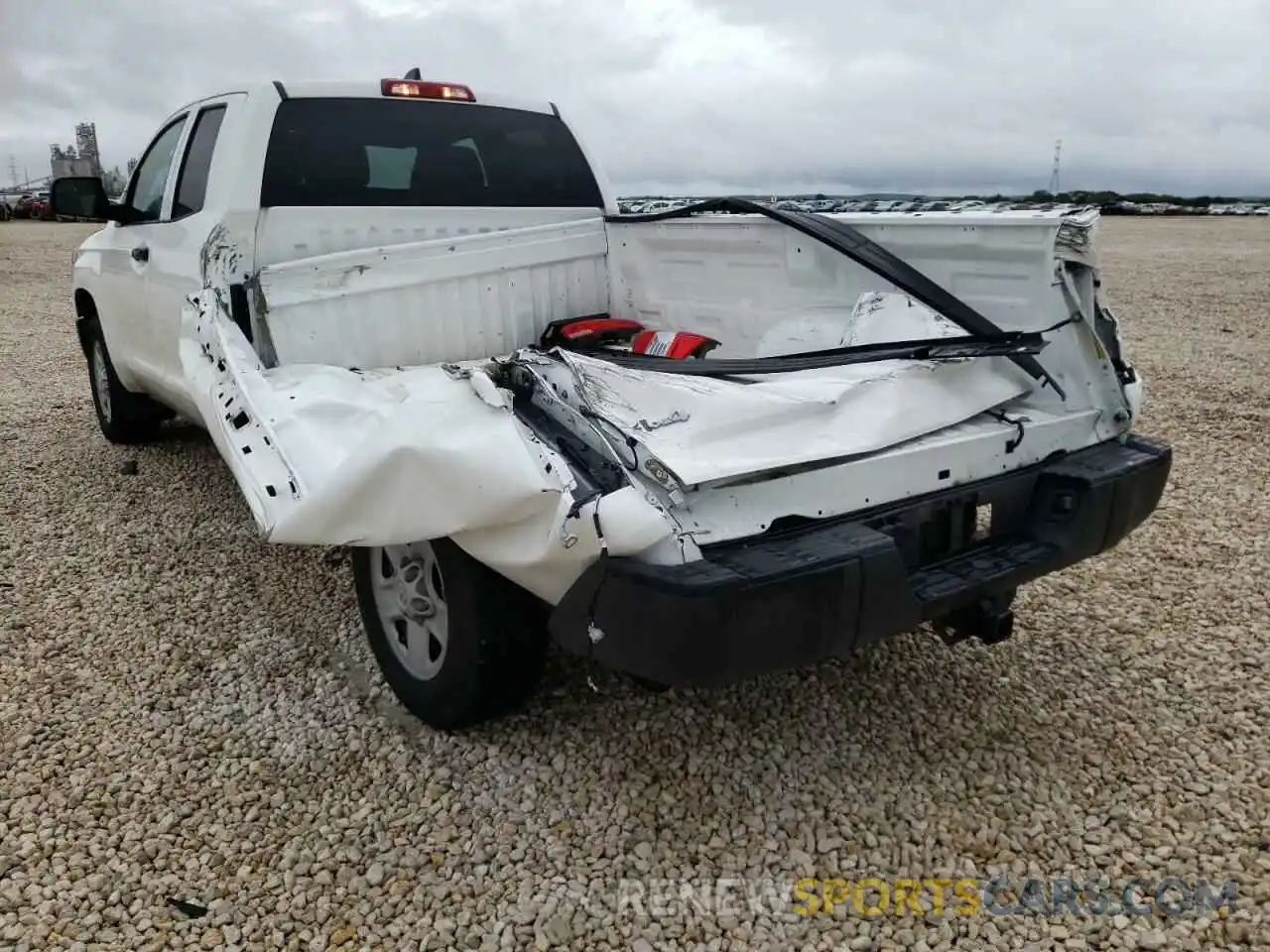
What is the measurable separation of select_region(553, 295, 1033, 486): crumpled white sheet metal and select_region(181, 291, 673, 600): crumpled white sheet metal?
0.26 m

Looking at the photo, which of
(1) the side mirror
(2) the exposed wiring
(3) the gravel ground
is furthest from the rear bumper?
(1) the side mirror

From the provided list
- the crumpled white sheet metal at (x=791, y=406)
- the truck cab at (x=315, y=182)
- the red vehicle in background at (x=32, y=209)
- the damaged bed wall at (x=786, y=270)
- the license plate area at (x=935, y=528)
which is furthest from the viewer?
the red vehicle in background at (x=32, y=209)

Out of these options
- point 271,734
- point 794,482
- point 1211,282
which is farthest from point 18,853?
point 1211,282

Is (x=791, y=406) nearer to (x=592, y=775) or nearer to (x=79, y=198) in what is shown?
(x=592, y=775)

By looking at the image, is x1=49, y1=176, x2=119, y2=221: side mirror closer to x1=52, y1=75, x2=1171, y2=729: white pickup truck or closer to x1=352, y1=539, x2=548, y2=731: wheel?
x1=52, y1=75, x2=1171, y2=729: white pickup truck

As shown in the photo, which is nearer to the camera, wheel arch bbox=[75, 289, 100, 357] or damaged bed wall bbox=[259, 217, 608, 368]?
damaged bed wall bbox=[259, 217, 608, 368]

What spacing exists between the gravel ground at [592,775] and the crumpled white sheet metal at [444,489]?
0.77m

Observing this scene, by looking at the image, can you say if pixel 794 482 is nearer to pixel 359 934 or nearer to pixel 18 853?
pixel 359 934

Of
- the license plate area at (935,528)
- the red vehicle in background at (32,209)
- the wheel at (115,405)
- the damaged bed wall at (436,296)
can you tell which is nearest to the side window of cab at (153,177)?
the wheel at (115,405)

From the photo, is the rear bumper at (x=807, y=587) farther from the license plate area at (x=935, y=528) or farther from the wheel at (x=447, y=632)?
the wheel at (x=447, y=632)

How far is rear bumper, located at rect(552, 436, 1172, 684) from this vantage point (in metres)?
2.11

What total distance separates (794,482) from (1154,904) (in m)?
1.26

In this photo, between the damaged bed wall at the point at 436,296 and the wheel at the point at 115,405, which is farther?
the wheel at the point at 115,405

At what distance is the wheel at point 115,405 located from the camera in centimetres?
588
